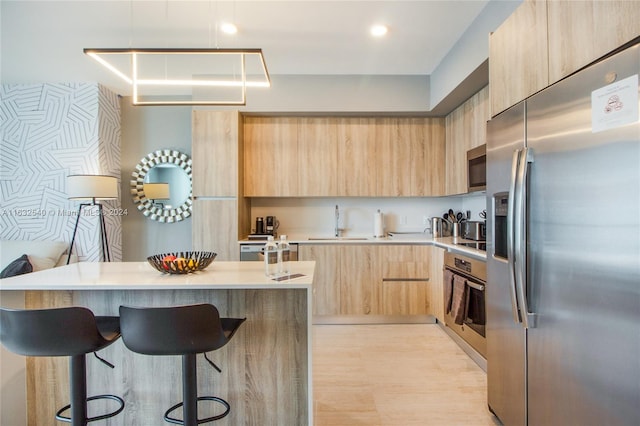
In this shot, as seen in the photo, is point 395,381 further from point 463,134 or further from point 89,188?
point 89,188

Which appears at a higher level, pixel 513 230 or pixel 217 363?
pixel 513 230

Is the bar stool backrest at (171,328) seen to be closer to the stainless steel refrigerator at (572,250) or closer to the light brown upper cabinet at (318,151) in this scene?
the stainless steel refrigerator at (572,250)

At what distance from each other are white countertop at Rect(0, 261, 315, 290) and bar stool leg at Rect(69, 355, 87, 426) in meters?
0.34

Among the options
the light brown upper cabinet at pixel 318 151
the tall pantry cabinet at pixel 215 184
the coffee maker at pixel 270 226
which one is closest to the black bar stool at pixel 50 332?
the tall pantry cabinet at pixel 215 184

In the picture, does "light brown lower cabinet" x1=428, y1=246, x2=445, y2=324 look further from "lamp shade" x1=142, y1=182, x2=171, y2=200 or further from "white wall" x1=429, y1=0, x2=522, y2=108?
"lamp shade" x1=142, y1=182, x2=171, y2=200

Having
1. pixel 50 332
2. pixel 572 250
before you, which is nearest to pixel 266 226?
pixel 50 332

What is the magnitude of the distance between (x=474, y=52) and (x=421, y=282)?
A: 2.29 metres

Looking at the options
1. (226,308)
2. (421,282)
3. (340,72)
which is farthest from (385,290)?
(340,72)

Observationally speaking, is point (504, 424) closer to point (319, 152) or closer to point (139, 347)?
point (139, 347)

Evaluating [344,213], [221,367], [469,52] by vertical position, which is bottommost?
[221,367]

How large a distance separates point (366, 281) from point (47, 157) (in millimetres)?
4081

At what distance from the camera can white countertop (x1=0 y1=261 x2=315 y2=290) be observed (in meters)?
1.51

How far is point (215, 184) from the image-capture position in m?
3.61

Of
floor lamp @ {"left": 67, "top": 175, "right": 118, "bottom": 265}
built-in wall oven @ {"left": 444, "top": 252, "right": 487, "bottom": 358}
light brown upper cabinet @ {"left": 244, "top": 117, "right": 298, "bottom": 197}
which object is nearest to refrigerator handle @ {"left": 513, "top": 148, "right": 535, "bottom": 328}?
built-in wall oven @ {"left": 444, "top": 252, "right": 487, "bottom": 358}
